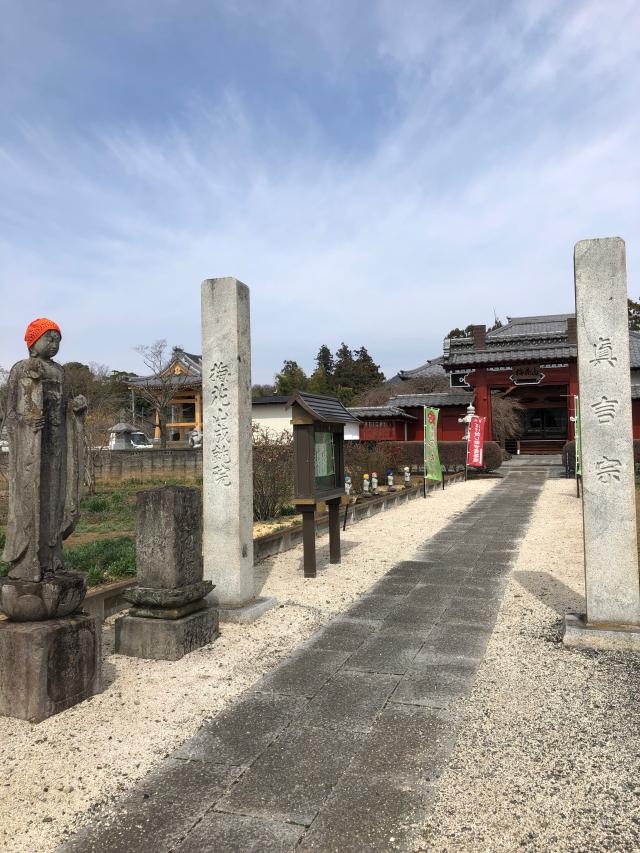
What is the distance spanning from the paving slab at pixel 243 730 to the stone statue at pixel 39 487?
116 cm

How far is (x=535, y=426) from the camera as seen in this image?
120ft

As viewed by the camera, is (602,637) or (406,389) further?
(406,389)

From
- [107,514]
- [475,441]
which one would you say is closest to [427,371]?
[475,441]

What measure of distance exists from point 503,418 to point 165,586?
2740 centimetres

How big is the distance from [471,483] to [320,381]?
976 inches

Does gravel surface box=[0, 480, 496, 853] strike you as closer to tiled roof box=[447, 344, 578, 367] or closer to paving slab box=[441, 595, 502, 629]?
paving slab box=[441, 595, 502, 629]

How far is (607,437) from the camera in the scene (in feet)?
14.7

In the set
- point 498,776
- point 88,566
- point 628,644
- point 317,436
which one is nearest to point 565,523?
point 317,436

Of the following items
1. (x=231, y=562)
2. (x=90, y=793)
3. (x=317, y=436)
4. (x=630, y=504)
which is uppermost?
(x=317, y=436)

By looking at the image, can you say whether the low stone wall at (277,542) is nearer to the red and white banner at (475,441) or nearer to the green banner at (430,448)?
the green banner at (430,448)

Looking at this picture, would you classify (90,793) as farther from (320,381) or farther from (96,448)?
(320,381)

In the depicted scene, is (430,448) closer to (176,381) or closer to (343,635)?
(343,635)

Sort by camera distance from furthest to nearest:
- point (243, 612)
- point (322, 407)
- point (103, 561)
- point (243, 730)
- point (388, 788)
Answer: point (322, 407), point (103, 561), point (243, 612), point (243, 730), point (388, 788)

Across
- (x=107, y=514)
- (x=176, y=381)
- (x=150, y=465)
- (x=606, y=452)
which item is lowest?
(x=107, y=514)
